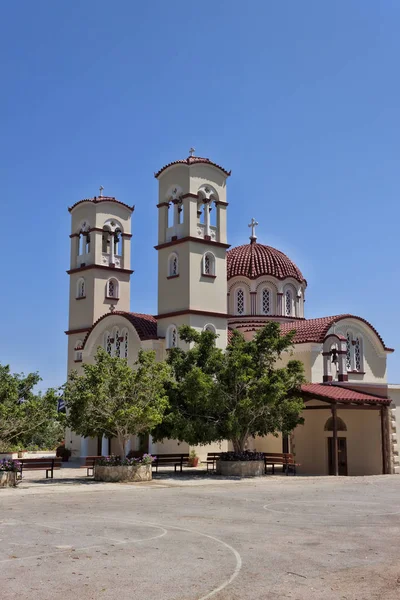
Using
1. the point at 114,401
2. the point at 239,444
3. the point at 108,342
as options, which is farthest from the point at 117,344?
the point at 114,401

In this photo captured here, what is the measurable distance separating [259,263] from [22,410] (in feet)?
66.9

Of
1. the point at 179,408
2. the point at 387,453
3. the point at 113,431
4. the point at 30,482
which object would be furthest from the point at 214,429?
the point at 387,453

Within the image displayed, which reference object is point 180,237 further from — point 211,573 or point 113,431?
point 211,573

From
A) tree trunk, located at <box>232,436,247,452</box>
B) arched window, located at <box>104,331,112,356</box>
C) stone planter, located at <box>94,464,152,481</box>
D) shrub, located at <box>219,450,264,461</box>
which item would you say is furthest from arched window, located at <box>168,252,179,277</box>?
stone planter, located at <box>94,464,152,481</box>

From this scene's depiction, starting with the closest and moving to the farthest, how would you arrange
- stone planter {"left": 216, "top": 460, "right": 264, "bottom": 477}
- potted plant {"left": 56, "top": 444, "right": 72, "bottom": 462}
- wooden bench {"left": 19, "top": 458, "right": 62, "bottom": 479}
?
1. wooden bench {"left": 19, "top": 458, "right": 62, "bottom": 479}
2. stone planter {"left": 216, "top": 460, "right": 264, "bottom": 477}
3. potted plant {"left": 56, "top": 444, "right": 72, "bottom": 462}

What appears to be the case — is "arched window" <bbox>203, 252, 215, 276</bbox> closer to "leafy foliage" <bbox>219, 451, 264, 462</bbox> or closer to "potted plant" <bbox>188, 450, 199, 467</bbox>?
"potted plant" <bbox>188, 450, 199, 467</bbox>

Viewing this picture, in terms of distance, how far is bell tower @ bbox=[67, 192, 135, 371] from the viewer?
1681 inches

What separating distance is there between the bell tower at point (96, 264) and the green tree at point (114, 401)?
15.5 meters

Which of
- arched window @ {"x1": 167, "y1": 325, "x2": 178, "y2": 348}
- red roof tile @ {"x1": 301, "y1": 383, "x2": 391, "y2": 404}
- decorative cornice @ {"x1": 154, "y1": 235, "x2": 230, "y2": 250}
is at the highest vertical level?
decorative cornice @ {"x1": 154, "y1": 235, "x2": 230, "y2": 250}

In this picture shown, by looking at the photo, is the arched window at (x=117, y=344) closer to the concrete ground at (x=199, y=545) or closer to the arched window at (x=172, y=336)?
the arched window at (x=172, y=336)

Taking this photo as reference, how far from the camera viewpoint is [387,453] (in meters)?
33.2

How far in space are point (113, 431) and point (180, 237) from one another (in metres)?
13.1

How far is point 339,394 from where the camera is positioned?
3225 centimetres

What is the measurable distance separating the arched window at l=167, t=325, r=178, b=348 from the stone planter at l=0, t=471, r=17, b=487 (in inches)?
525
